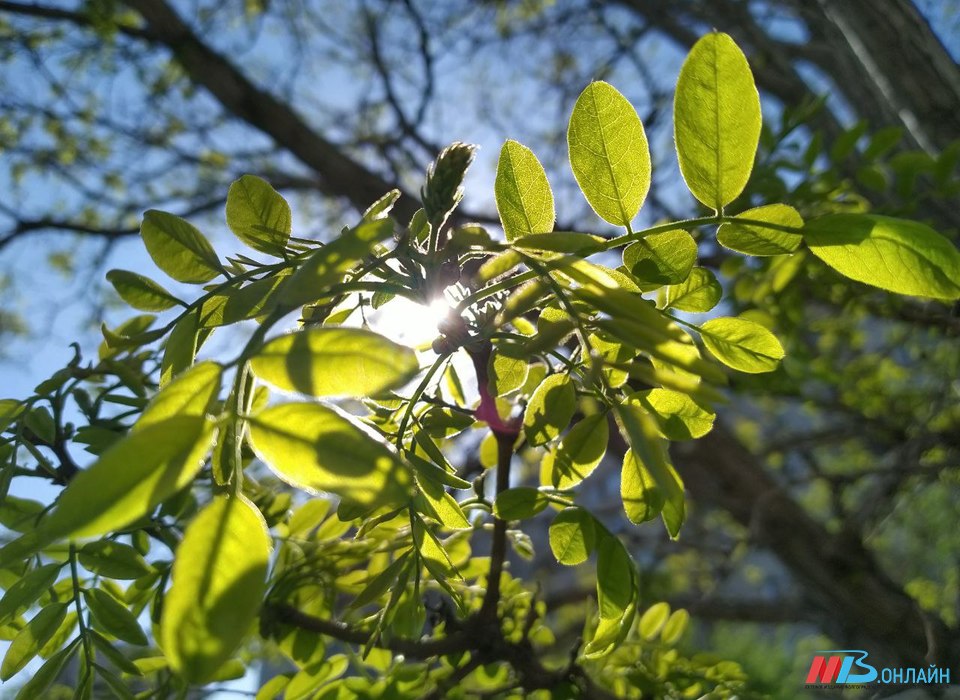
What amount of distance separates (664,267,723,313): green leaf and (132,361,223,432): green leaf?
0.39 meters

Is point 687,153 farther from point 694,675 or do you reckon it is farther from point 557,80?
point 557,80

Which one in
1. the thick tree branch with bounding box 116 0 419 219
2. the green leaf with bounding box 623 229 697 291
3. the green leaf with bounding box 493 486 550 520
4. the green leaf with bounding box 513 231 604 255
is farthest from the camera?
the thick tree branch with bounding box 116 0 419 219

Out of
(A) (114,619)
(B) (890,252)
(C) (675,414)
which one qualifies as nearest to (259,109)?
(A) (114,619)

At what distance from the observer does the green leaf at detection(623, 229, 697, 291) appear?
0.50 m

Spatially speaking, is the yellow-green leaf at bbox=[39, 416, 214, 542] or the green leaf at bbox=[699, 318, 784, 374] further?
the green leaf at bbox=[699, 318, 784, 374]

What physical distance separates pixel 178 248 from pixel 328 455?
0.32m

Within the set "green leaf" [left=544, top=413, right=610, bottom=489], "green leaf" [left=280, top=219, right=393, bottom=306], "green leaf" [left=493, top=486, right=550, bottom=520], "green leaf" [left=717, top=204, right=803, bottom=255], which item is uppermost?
"green leaf" [left=717, top=204, right=803, bottom=255]

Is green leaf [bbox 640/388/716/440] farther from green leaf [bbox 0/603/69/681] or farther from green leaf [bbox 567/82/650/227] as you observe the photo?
green leaf [bbox 0/603/69/681]

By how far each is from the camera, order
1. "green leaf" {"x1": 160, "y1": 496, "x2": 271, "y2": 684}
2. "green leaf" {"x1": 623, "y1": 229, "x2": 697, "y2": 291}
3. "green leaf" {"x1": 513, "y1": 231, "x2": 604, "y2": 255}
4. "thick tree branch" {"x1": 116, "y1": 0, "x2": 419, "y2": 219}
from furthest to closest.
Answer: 1. "thick tree branch" {"x1": 116, "y1": 0, "x2": 419, "y2": 219}
2. "green leaf" {"x1": 623, "y1": 229, "x2": 697, "y2": 291}
3. "green leaf" {"x1": 513, "y1": 231, "x2": 604, "y2": 255}
4. "green leaf" {"x1": 160, "y1": 496, "x2": 271, "y2": 684}

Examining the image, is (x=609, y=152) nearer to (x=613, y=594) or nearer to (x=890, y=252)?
(x=890, y=252)

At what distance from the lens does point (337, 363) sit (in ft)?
1.05

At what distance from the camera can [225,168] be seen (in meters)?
3.63

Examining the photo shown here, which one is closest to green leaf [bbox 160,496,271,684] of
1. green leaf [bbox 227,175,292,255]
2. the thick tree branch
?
green leaf [bbox 227,175,292,255]

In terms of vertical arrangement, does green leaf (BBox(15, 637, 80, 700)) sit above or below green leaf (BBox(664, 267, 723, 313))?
below
